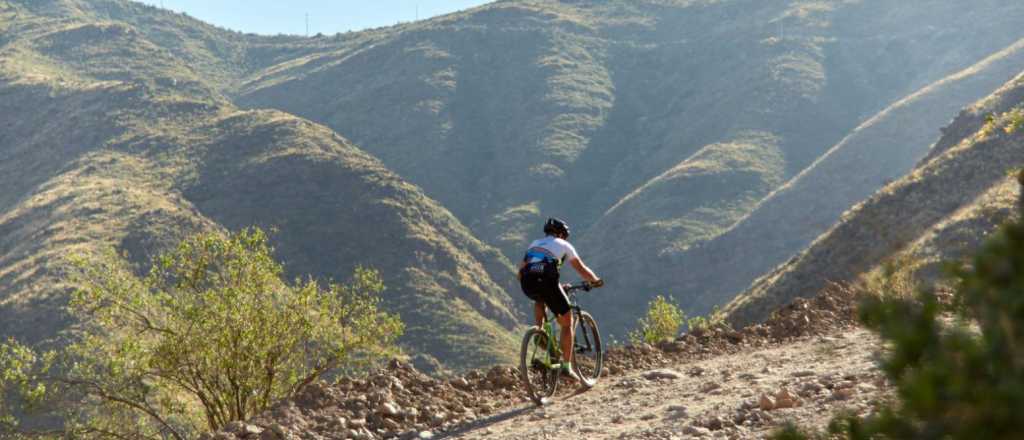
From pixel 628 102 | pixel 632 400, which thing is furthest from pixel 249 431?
pixel 628 102

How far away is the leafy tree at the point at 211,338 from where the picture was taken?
13055 millimetres

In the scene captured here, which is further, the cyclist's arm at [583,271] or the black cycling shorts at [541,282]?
the cyclist's arm at [583,271]

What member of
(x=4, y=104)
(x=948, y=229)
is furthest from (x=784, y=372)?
(x=4, y=104)

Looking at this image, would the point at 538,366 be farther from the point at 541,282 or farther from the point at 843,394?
the point at 843,394

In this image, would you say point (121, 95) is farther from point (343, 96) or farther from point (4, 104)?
point (343, 96)

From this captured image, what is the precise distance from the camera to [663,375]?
36.0 ft

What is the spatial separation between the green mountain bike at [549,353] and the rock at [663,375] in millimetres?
596

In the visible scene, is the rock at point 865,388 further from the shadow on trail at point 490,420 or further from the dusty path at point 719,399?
the shadow on trail at point 490,420

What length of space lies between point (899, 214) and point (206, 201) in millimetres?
56585

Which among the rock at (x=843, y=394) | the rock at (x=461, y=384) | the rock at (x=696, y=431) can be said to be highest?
the rock at (x=461, y=384)

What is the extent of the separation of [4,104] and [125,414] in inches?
3615

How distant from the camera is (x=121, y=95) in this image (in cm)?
9575

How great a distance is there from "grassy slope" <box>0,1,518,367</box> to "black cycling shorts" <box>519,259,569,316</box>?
1786 inches

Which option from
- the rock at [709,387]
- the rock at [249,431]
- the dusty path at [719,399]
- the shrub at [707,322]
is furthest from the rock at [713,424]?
the shrub at [707,322]
